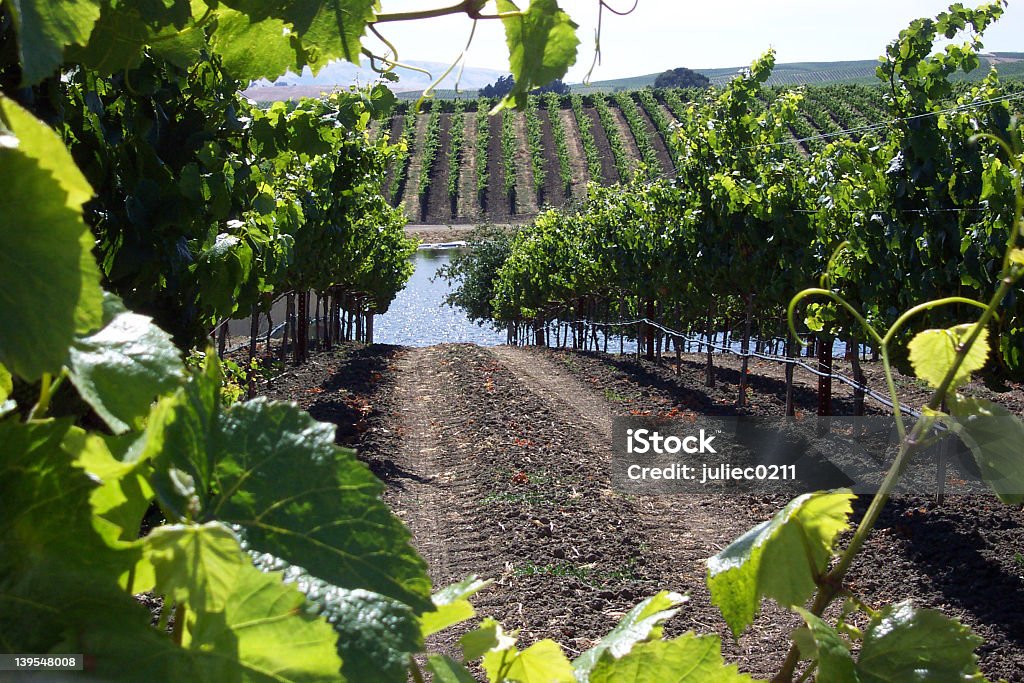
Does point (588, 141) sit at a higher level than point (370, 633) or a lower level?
higher

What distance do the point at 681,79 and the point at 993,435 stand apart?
92.0 meters

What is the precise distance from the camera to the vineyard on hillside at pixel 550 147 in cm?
4816

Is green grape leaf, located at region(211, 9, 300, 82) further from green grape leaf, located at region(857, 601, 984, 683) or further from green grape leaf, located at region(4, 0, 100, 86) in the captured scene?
green grape leaf, located at region(857, 601, 984, 683)

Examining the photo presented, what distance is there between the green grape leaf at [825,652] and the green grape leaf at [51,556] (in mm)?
293

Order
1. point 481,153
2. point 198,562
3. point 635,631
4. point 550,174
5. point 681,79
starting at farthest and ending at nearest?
point 681,79, point 481,153, point 550,174, point 635,631, point 198,562

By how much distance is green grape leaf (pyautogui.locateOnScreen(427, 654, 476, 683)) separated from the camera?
0.42m

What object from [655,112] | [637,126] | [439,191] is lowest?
[439,191]

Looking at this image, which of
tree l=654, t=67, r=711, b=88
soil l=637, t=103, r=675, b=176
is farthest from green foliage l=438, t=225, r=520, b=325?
tree l=654, t=67, r=711, b=88

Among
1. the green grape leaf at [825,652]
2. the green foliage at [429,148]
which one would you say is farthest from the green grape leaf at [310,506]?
the green foliage at [429,148]

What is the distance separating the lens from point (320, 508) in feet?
1.03

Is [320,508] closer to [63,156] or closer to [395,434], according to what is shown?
[63,156]

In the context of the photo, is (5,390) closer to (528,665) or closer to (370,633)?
(370,633)

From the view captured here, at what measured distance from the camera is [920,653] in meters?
0.44

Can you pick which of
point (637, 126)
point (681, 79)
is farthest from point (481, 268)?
point (681, 79)
